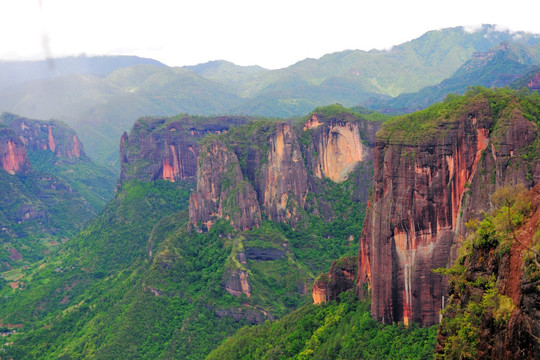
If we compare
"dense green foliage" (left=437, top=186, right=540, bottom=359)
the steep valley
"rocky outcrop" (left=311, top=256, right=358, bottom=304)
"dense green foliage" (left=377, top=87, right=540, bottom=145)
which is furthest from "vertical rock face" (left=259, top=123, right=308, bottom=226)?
"dense green foliage" (left=437, top=186, right=540, bottom=359)

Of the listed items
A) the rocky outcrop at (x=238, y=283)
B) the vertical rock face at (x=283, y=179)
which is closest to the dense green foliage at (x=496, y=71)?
the vertical rock face at (x=283, y=179)

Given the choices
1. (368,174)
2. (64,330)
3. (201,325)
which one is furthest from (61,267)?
(368,174)

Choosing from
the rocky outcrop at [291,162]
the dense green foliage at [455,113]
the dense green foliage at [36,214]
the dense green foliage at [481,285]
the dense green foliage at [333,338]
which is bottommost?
the dense green foliage at [36,214]

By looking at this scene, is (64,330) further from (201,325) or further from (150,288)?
(201,325)

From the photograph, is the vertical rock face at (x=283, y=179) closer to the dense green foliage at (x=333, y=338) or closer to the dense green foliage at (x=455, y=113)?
the dense green foliage at (x=333, y=338)

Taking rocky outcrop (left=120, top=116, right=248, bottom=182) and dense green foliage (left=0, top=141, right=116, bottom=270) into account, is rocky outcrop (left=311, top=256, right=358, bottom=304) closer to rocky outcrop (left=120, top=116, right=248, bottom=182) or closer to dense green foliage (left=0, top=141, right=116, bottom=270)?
rocky outcrop (left=120, top=116, right=248, bottom=182)

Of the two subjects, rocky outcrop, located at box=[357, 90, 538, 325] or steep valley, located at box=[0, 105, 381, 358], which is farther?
steep valley, located at box=[0, 105, 381, 358]

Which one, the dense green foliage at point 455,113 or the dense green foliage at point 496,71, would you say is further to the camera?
the dense green foliage at point 496,71
